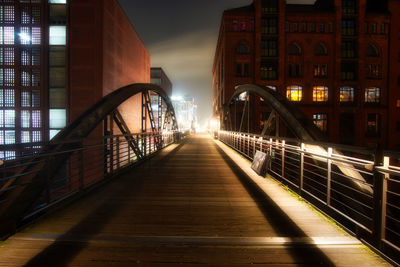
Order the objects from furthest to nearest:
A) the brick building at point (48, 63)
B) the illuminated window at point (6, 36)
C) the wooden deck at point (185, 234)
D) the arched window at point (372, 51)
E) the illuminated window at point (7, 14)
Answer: the arched window at point (372, 51), the illuminated window at point (6, 36), the illuminated window at point (7, 14), the brick building at point (48, 63), the wooden deck at point (185, 234)

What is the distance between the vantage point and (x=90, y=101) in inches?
829

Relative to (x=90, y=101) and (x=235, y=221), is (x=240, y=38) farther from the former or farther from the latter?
(x=235, y=221)

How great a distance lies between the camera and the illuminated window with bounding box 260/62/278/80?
3081 cm

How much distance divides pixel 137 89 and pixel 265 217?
8338 mm

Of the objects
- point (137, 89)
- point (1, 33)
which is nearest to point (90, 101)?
point (1, 33)

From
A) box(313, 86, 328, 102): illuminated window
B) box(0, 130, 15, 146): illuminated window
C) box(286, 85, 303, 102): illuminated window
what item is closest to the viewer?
box(0, 130, 15, 146): illuminated window

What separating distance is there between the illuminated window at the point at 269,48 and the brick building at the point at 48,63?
70.0 ft

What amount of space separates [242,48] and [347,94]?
55.8ft

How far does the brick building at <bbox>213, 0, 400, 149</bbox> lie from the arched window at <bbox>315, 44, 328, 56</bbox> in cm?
14

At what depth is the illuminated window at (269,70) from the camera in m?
30.8

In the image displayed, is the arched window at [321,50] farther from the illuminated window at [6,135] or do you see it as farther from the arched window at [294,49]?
the illuminated window at [6,135]

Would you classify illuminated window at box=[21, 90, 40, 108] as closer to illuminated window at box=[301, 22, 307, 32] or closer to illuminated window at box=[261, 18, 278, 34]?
illuminated window at box=[261, 18, 278, 34]

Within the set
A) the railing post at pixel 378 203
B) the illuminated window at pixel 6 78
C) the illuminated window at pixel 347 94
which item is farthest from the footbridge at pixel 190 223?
the illuminated window at pixel 347 94

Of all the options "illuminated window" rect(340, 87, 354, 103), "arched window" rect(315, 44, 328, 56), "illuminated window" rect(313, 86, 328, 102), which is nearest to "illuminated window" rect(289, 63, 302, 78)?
"illuminated window" rect(313, 86, 328, 102)
